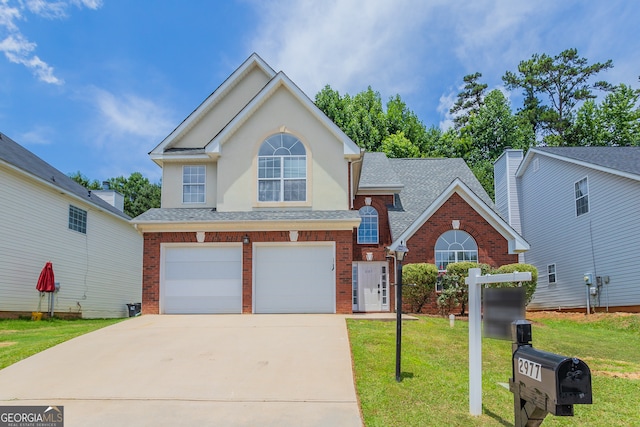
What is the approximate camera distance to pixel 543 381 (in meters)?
4.06

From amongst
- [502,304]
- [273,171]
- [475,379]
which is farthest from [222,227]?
[502,304]

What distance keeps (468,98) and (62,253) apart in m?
39.4

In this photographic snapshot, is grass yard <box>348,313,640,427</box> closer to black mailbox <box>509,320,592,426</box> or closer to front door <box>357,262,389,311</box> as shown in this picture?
black mailbox <box>509,320,592,426</box>

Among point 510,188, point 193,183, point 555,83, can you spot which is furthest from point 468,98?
point 193,183

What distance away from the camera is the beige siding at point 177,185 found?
17969 mm

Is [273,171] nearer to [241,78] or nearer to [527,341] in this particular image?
[241,78]

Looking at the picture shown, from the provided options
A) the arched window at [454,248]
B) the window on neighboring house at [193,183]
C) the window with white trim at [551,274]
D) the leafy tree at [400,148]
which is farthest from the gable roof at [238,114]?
the leafy tree at [400,148]

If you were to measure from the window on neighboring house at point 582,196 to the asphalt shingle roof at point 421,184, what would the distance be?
3.44 m

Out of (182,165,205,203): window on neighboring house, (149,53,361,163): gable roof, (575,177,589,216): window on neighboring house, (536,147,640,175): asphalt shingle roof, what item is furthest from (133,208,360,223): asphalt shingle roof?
(575,177,589,216): window on neighboring house

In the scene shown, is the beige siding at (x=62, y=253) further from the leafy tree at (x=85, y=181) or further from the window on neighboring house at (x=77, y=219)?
the leafy tree at (x=85, y=181)

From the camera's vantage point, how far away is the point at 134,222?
16.3 metres

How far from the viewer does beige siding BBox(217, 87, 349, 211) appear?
55.5 feet

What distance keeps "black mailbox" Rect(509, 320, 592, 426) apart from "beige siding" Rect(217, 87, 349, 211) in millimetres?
12267

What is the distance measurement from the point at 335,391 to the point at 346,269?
803 cm
